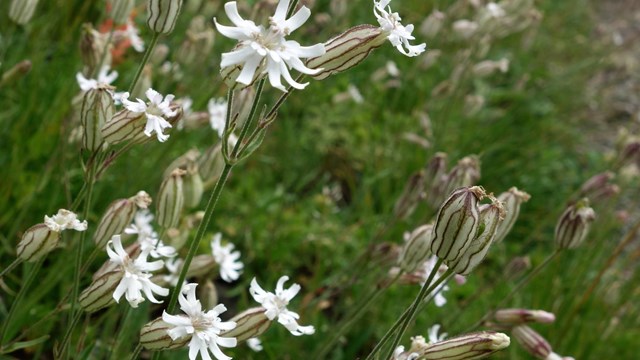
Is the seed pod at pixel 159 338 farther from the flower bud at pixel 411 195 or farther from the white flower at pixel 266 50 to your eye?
the flower bud at pixel 411 195

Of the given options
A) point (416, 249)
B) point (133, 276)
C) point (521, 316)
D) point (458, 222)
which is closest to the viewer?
point (458, 222)

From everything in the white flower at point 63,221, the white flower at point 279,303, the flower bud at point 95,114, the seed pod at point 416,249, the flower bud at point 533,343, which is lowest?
the flower bud at point 533,343

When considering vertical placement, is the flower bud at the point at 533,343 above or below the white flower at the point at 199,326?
below

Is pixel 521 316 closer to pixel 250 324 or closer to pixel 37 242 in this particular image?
pixel 250 324

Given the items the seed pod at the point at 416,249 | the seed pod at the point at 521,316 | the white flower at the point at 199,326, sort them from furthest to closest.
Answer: the seed pod at the point at 521,316 → the seed pod at the point at 416,249 → the white flower at the point at 199,326

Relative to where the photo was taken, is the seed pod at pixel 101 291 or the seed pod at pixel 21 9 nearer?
the seed pod at pixel 101 291

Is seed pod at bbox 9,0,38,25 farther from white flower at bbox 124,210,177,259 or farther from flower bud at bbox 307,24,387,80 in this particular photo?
flower bud at bbox 307,24,387,80

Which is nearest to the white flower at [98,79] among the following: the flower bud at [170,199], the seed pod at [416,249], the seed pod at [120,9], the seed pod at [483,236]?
the seed pod at [120,9]

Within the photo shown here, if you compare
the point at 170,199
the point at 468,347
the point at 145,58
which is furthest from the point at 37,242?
the point at 468,347
